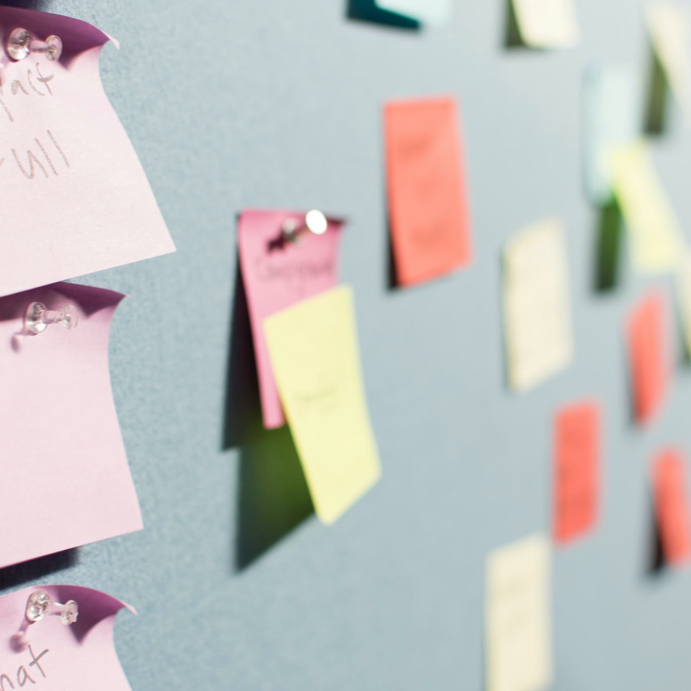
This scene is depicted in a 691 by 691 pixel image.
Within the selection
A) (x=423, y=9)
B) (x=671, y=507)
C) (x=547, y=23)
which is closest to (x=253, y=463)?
(x=423, y=9)

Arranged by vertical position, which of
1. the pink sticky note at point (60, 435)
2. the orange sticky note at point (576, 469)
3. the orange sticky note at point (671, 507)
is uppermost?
the pink sticky note at point (60, 435)

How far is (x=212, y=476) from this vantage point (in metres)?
0.35

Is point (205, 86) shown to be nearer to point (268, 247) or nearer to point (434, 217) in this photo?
point (268, 247)

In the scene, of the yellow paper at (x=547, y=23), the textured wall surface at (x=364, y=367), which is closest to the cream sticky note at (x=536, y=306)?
the textured wall surface at (x=364, y=367)

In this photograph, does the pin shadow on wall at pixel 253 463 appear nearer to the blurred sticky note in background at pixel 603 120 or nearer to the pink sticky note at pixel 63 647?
the pink sticky note at pixel 63 647

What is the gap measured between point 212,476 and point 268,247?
0.38 ft

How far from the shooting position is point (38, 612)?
277mm

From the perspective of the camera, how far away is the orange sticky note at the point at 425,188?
16.8 inches

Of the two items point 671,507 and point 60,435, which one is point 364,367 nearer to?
point 60,435

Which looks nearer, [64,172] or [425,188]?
[64,172]

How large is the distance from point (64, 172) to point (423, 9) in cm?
26

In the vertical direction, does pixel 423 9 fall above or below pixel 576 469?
above

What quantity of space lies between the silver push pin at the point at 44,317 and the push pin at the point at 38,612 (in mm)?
104

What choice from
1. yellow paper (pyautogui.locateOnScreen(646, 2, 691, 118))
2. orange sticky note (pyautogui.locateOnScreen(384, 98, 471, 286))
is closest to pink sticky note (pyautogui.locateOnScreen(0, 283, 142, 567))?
orange sticky note (pyautogui.locateOnScreen(384, 98, 471, 286))
